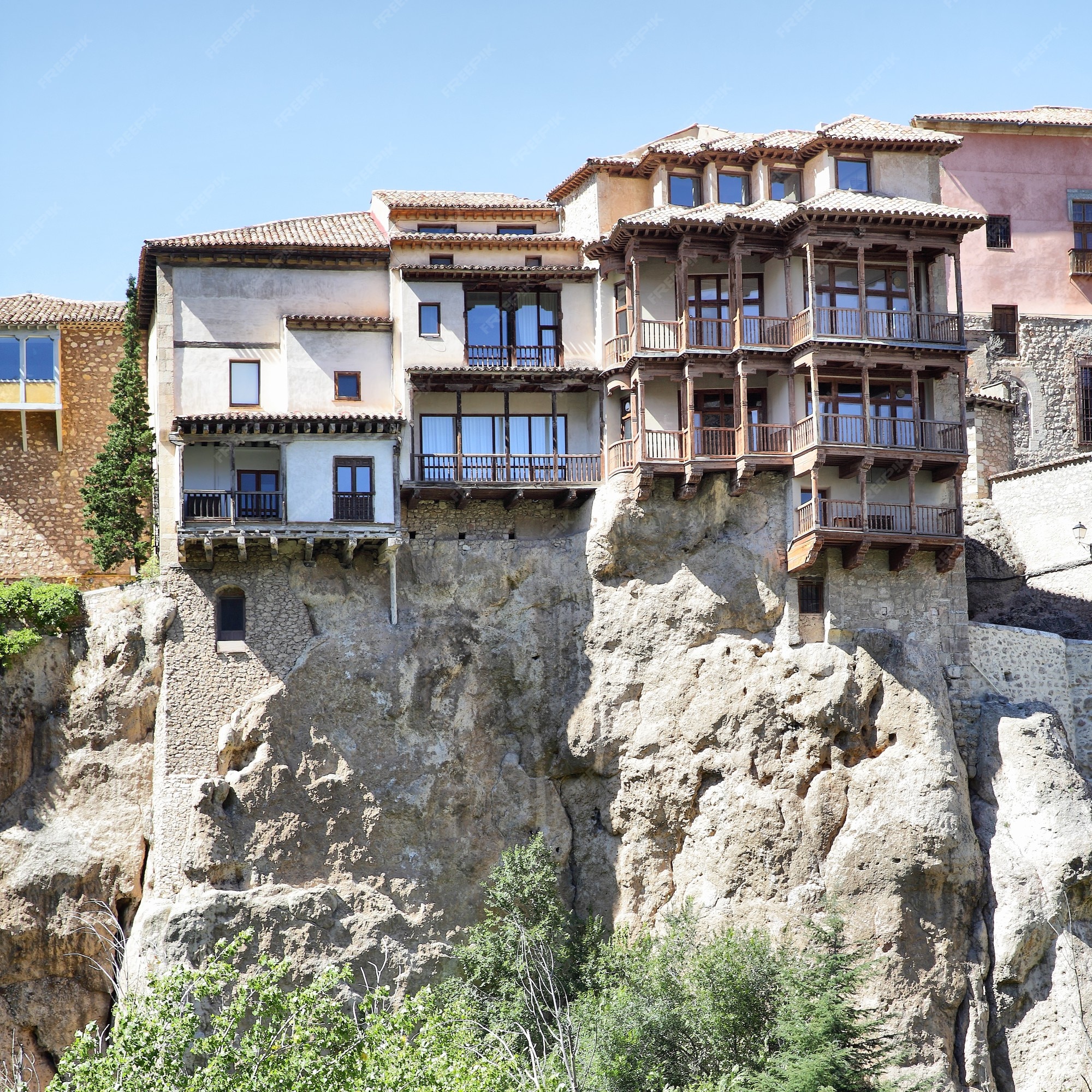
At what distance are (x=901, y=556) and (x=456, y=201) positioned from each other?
16403 mm

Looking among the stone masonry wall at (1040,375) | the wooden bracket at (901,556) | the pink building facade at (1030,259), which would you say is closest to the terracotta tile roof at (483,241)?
the wooden bracket at (901,556)

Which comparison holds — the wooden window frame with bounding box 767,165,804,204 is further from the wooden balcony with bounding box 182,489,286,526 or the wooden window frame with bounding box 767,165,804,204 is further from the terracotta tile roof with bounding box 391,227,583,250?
the wooden balcony with bounding box 182,489,286,526

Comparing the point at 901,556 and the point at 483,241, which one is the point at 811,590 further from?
the point at 483,241

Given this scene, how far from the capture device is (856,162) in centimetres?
5375

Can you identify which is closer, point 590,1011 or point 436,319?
point 590,1011

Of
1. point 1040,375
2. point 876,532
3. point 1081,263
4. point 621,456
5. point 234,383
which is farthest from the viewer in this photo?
point 1081,263

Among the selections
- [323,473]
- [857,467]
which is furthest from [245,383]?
[857,467]

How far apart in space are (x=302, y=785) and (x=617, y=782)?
828 centimetres

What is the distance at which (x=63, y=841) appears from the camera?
4956 centimetres

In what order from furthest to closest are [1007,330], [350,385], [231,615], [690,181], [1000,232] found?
[1000,232], [1007,330], [690,181], [350,385], [231,615]

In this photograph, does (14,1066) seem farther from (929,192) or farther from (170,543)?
(929,192)

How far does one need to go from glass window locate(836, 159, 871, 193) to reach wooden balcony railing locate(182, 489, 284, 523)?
1804cm

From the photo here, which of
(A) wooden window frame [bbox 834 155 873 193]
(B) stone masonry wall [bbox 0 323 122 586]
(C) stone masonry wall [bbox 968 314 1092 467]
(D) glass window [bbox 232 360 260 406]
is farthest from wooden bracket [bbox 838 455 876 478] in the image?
(B) stone masonry wall [bbox 0 323 122 586]

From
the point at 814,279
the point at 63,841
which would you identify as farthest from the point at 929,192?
the point at 63,841
